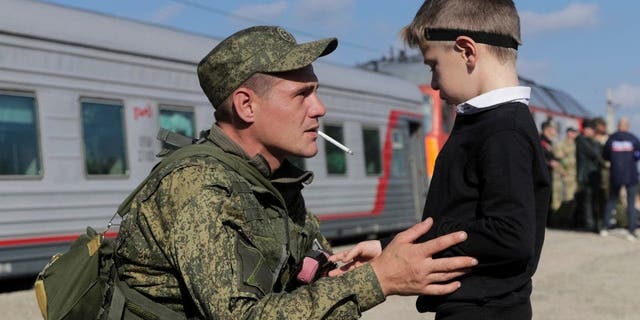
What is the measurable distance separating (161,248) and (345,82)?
11.1m

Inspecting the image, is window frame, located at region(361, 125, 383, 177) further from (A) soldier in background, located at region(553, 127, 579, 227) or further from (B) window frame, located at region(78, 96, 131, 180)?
(B) window frame, located at region(78, 96, 131, 180)

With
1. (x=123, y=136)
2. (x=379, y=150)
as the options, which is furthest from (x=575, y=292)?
(x=379, y=150)

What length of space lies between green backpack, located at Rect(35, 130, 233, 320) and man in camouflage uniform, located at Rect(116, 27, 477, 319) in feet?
0.12

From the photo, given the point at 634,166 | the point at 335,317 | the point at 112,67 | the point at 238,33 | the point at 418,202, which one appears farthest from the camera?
the point at 418,202

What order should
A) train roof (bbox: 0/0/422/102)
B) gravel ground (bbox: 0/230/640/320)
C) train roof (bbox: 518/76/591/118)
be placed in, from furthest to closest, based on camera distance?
1. train roof (bbox: 518/76/591/118)
2. train roof (bbox: 0/0/422/102)
3. gravel ground (bbox: 0/230/640/320)

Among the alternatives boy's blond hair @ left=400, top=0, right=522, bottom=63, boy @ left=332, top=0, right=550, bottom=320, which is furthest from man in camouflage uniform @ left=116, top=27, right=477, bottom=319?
boy's blond hair @ left=400, top=0, right=522, bottom=63

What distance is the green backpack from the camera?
2307 millimetres

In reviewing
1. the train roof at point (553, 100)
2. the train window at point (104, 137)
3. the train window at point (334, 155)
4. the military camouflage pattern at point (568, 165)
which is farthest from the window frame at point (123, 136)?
the train roof at point (553, 100)

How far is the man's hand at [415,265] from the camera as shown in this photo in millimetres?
2174

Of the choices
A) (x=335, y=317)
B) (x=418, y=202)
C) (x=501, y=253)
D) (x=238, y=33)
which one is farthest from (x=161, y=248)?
(x=418, y=202)

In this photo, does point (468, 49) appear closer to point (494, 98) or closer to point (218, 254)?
point (494, 98)

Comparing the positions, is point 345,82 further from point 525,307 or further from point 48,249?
point 525,307

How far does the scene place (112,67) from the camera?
899 centimetres

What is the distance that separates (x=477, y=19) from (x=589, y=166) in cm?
1248
